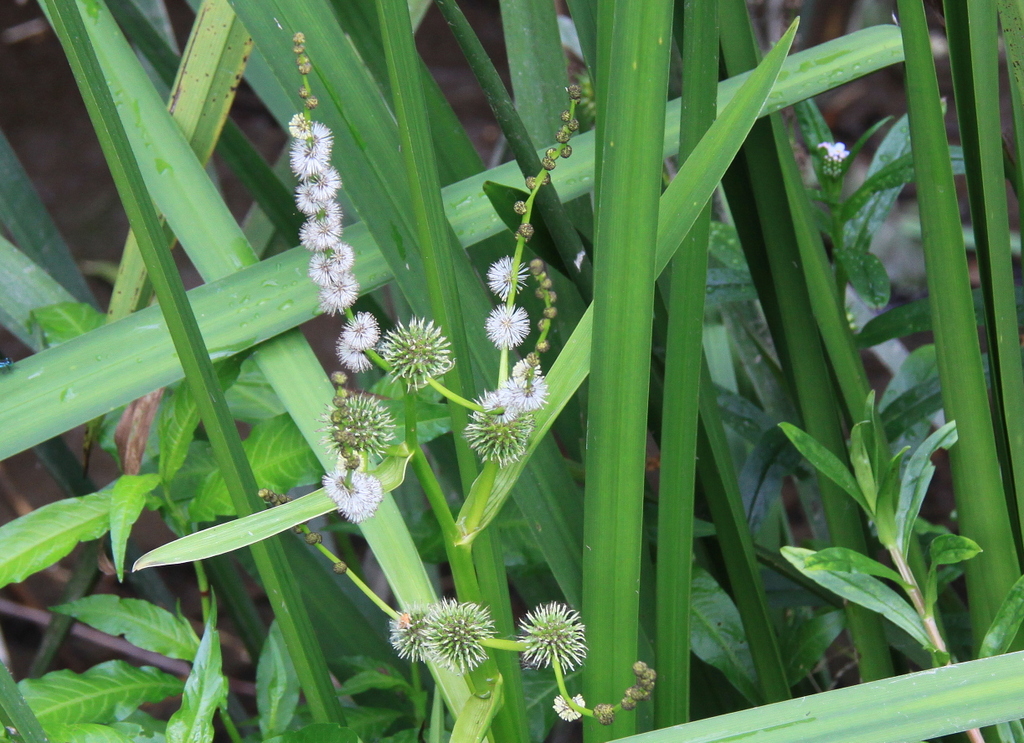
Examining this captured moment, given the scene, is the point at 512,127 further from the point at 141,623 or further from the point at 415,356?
the point at 141,623

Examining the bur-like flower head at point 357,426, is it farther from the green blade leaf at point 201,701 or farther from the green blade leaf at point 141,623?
the green blade leaf at point 141,623

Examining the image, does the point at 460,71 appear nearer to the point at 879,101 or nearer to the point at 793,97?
the point at 879,101

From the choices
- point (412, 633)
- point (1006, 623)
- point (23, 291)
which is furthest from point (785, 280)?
point (23, 291)

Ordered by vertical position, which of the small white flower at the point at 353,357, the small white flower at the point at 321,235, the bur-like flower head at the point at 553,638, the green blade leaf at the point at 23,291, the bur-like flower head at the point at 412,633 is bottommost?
the bur-like flower head at the point at 553,638

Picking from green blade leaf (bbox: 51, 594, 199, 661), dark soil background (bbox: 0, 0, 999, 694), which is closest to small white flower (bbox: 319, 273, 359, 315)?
green blade leaf (bbox: 51, 594, 199, 661)

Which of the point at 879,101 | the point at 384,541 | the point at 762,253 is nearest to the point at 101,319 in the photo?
the point at 384,541

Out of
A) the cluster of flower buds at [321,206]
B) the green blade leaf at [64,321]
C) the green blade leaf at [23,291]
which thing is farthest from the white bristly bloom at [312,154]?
the green blade leaf at [23,291]
